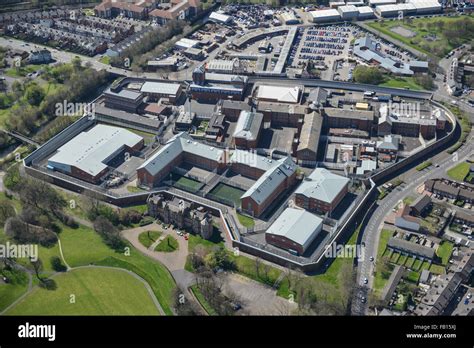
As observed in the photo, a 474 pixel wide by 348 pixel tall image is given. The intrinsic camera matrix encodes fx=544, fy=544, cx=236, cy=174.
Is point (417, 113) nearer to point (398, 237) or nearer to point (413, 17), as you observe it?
point (398, 237)

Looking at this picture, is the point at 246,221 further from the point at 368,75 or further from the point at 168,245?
the point at 368,75

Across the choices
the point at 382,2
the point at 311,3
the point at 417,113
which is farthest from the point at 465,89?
the point at 311,3

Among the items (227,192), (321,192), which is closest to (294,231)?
(321,192)

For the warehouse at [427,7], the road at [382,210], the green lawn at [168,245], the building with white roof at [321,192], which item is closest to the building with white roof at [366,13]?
the warehouse at [427,7]

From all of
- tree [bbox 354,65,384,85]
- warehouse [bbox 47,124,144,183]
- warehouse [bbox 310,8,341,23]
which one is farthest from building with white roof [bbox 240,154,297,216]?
warehouse [bbox 310,8,341,23]

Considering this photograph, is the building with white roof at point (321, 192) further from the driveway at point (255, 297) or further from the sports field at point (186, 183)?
the driveway at point (255, 297)

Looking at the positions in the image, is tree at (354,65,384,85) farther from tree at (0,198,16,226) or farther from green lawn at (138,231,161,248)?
tree at (0,198,16,226)
